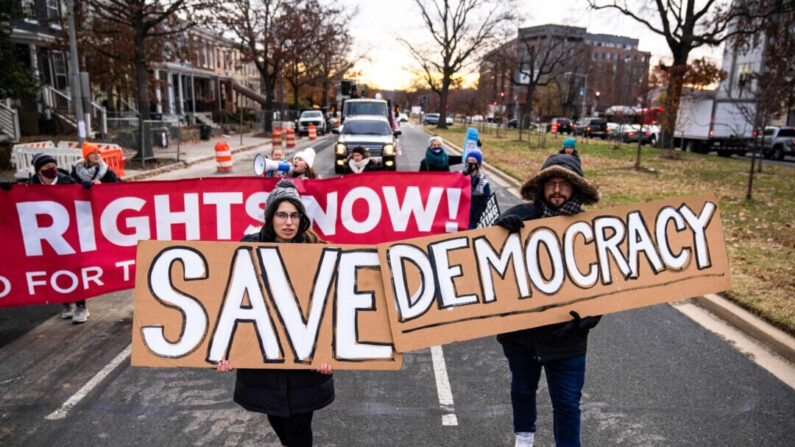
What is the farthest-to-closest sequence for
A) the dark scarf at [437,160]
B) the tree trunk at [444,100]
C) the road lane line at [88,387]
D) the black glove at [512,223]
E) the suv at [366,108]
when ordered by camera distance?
the tree trunk at [444,100]
the suv at [366,108]
the dark scarf at [437,160]
the road lane line at [88,387]
the black glove at [512,223]

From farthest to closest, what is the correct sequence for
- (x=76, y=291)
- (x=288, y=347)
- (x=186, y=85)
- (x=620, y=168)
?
(x=186, y=85) → (x=620, y=168) → (x=76, y=291) → (x=288, y=347)

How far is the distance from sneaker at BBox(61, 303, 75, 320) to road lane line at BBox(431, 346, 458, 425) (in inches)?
162

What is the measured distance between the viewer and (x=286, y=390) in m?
Answer: 2.88

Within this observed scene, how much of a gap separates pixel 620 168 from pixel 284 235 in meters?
19.8

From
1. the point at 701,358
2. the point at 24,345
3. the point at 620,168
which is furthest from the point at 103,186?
the point at 620,168

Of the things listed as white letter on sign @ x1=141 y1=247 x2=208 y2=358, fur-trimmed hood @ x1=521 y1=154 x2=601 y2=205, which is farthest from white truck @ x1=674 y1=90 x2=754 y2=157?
white letter on sign @ x1=141 y1=247 x2=208 y2=358

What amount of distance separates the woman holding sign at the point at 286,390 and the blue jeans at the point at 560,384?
118 centimetres

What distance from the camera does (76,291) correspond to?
5035 millimetres

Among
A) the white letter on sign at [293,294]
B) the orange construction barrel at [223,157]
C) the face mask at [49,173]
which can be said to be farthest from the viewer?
the orange construction barrel at [223,157]

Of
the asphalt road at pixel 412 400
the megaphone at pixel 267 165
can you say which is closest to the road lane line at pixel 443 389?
the asphalt road at pixel 412 400

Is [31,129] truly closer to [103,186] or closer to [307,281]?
[103,186]

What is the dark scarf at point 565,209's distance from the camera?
10.9 ft

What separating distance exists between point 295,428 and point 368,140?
49.0 ft

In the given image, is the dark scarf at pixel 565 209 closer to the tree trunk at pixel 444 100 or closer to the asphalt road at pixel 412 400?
the asphalt road at pixel 412 400
